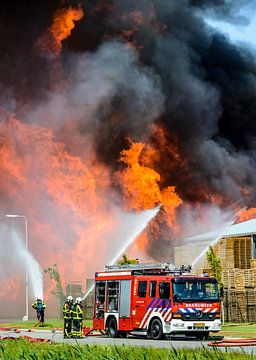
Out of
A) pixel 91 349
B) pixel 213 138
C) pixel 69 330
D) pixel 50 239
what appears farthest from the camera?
pixel 213 138

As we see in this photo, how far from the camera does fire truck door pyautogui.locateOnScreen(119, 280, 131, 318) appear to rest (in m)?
34.1

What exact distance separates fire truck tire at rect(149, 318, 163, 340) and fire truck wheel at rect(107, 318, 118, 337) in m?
2.23

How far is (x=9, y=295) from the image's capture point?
7262cm

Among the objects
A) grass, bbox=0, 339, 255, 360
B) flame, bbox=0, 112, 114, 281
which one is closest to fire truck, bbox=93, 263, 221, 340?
grass, bbox=0, 339, 255, 360

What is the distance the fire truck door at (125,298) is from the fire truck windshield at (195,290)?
2582 millimetres

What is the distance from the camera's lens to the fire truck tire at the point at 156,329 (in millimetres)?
32281

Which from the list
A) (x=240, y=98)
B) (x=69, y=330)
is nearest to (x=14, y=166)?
(x=240, y=98)

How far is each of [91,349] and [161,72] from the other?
202 ft

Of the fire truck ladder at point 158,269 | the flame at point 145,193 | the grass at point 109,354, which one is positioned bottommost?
the grass at point 109,354

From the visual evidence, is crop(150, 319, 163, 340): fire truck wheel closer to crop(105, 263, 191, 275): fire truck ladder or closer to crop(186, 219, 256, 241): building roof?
crop(105, 263, 191, 275): fire truck ladder

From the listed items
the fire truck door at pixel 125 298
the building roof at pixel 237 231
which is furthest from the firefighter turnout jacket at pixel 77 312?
the building roof at pixel 237 231

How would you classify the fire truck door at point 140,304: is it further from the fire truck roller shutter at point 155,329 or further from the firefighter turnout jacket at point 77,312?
the firefighter turnout jacket at point 77,312

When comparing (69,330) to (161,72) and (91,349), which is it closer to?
(91,349)

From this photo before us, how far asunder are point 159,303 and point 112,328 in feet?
10.9
